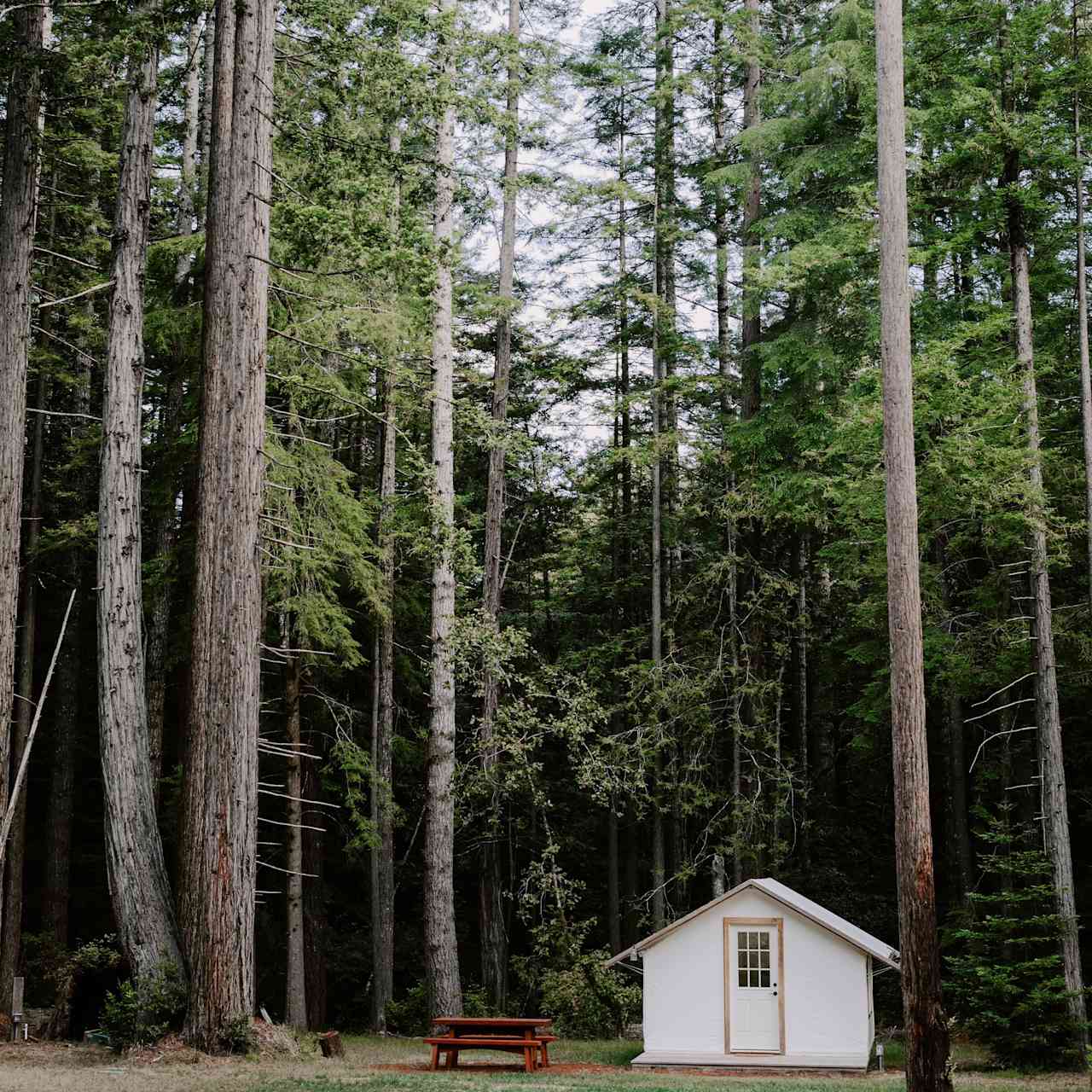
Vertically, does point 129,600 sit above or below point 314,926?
above

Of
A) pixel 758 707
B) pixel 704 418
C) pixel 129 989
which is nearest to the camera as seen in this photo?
pixel 129 989

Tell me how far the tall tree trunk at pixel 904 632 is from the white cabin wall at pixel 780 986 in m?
5.99

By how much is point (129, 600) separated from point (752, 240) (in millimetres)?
12713

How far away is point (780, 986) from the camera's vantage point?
15.1 metres

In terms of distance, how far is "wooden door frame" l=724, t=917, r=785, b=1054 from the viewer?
15.0 m

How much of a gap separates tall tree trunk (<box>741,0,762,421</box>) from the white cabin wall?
26.5ft

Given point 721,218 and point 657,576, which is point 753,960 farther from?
point 721,218

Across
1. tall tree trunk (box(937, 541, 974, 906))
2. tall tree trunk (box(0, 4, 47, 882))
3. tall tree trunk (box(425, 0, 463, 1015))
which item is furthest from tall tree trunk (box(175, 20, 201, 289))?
tall tree trunk (box(937, 541, 974, 906))

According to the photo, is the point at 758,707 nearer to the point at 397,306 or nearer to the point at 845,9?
the point at 397,306

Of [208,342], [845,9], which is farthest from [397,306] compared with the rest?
[845,9]

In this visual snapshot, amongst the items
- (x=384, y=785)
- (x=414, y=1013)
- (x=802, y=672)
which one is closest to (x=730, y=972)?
(x=414, y=1013)

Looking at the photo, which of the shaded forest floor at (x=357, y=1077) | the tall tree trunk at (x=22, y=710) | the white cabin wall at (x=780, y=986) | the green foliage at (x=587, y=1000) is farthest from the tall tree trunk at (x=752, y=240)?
the tall tree trunk at (x=22, y=710)

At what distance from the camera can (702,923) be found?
50.8 ft

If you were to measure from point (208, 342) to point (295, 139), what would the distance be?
2.35m
